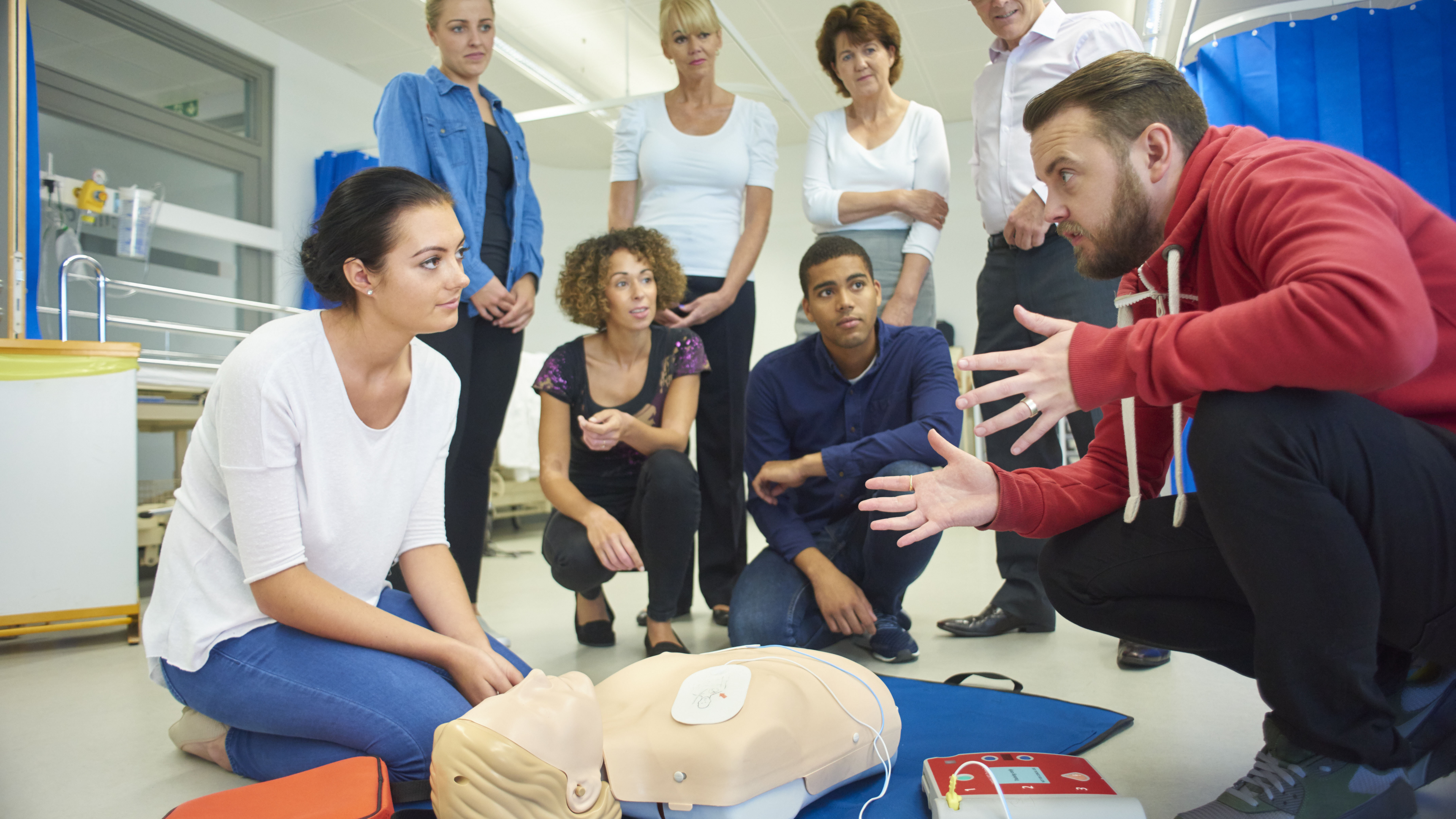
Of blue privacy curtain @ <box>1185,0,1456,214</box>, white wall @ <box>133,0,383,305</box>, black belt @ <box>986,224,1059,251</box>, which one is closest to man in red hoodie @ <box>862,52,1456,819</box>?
black belt @ <box>986,224,1059,251</box>

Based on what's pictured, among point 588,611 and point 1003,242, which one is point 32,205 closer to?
point 588,611

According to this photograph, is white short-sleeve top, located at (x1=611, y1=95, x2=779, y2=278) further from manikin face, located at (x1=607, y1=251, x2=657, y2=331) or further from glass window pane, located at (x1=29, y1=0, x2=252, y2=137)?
glass window pane, located at (x1=29, y1=0, x2=252, y2=137)

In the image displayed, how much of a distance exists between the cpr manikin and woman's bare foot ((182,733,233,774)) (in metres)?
0.61

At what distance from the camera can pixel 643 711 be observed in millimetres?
1089

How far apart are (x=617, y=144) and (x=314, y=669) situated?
5.52 feet

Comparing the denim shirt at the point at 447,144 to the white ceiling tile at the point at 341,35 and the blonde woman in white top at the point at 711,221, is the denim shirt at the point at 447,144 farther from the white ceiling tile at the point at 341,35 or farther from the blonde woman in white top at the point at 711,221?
the white ceiling tile at the point at 341,35

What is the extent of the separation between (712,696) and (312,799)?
18.4 inches

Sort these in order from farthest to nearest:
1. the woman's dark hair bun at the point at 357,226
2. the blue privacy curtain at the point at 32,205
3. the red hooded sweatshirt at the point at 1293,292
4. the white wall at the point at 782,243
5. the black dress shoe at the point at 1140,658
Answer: the white wall at the point at 782,243, the blue privacy curtain at the point at 32,205, the black dress shoe at the point at 1140,658, the woman's dark hair bun at the point at 357,226, the red hooded sweatshirt at the point at 1293,292

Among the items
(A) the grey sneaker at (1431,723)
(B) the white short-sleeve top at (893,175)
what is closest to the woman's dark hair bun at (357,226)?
(B) the white short-sleeve top at (893,175)

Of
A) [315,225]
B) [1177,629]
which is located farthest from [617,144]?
[1177,629]

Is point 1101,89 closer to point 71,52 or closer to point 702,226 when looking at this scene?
point 702,226

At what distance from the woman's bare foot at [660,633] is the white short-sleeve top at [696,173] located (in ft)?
3.04

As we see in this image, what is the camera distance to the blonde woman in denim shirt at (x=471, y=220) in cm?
192

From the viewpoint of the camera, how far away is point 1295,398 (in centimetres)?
86
